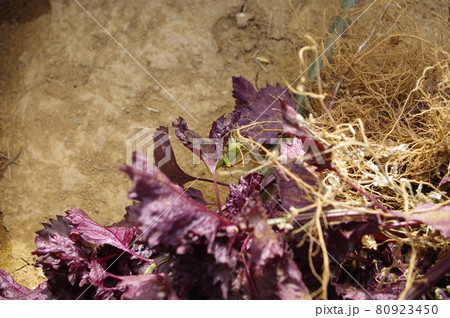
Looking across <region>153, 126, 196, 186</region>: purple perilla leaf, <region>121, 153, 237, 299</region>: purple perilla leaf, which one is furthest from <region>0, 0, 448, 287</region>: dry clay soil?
<region>121, 153, 237, 299</region>: purple perilla leaf

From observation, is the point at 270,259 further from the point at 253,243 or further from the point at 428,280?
the point at 428,280

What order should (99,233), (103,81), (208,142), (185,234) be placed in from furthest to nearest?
(103,81), (208,142), (99,233), (185,234)

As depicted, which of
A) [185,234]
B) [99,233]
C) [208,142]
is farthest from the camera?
[208,142]

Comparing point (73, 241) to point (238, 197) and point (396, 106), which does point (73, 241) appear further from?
point (396, 106)

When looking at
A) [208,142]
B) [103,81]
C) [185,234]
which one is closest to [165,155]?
[208,142]

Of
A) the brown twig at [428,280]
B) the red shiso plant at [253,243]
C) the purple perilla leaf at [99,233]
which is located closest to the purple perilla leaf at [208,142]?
the red shiso plant at [253,243]

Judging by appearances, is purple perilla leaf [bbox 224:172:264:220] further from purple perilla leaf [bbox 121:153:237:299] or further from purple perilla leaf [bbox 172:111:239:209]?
purple perilla leaf [bbox 121:153:237:299]

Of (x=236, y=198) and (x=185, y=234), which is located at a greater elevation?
(x=185, y=234)

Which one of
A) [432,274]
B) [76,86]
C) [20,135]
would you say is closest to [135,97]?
[76,86]

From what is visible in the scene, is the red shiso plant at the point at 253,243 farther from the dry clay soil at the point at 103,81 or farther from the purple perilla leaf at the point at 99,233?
the dry clay soil at the point at 103,81
